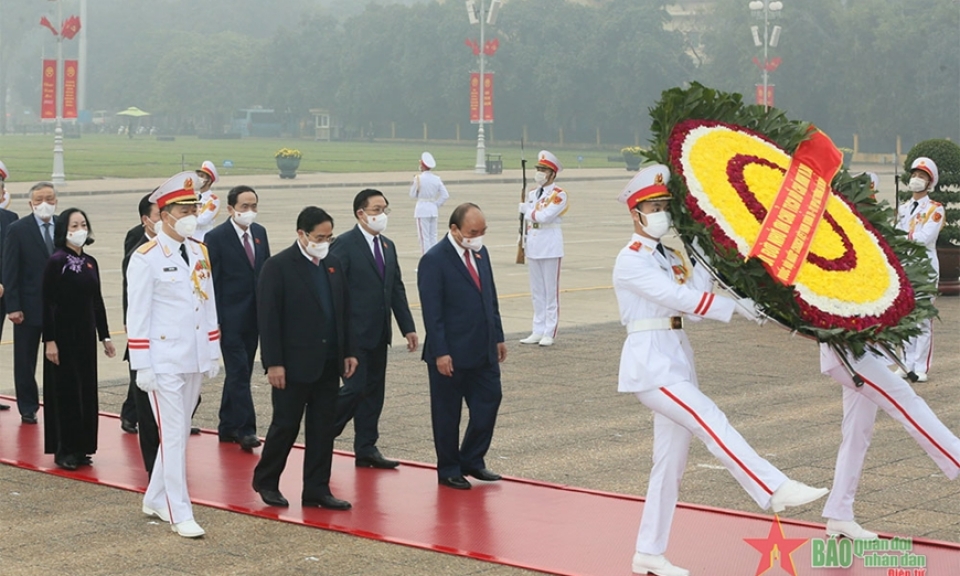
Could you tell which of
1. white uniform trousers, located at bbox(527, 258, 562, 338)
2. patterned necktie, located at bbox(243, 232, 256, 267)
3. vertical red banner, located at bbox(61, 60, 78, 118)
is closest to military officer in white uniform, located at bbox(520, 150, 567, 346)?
white uniform trousers, located at bbox(527, 258, 562, 338)

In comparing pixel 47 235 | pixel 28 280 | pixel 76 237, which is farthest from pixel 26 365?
pixel 76 237

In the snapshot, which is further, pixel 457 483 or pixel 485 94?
pixel 485 94

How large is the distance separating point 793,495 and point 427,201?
1636 cm

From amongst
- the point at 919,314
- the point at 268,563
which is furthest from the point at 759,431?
the point at 268,563

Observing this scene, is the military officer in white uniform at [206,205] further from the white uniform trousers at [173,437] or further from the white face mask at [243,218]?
the white uniform trousers at [173,437]

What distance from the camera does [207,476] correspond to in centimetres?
925

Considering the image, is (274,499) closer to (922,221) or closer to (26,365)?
(26,365)

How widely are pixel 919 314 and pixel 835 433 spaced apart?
148 inches

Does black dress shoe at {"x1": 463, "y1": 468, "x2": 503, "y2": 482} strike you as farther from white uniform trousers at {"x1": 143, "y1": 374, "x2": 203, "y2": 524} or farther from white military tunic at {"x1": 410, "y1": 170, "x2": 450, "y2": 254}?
white military tunic at {"x1": 410, "y1": 170, "x2": 450, "y2": 254}

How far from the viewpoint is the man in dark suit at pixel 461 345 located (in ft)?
29.5

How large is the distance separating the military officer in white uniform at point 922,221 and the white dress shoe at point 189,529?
733 cm

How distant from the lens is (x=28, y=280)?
10820mm

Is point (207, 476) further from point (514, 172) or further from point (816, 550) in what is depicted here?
point (514, 172)

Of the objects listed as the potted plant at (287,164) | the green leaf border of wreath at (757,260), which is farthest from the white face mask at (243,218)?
the potted plant at (287,164)
